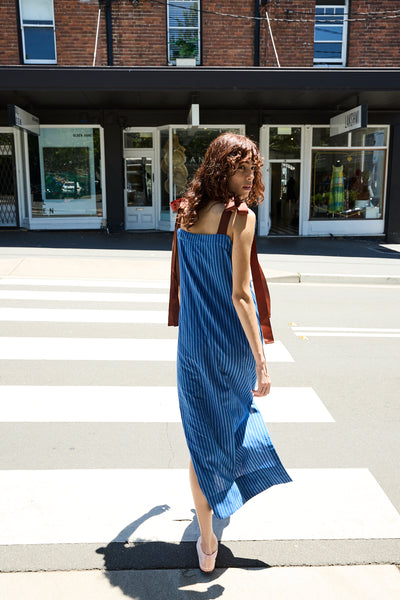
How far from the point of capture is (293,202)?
1745 centimetres

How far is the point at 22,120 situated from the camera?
14.3 metres

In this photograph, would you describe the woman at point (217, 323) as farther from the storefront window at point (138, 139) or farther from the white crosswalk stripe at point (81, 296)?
the storefront window at point (138, 139)

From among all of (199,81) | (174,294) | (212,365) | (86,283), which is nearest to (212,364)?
(212,365)

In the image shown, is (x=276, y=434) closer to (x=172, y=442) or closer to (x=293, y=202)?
(x=172, y=442)

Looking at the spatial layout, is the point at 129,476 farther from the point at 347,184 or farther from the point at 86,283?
the point at 347,184

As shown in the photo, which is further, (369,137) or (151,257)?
(369,137)

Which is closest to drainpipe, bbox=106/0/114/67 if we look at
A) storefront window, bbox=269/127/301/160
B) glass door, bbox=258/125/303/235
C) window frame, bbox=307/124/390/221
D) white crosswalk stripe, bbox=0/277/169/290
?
glass door, bbox=258/125/303/235

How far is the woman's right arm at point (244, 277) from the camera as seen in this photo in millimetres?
2396

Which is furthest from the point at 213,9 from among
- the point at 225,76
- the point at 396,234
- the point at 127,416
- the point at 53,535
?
the point at 53,535

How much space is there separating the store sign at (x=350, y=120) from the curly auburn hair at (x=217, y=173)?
39.7 ft

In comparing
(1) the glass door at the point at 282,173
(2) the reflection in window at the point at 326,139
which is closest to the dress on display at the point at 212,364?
(1) the glass door at the point at 282,173

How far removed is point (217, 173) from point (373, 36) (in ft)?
52.6

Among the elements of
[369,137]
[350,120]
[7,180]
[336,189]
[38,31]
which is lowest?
[336,189]

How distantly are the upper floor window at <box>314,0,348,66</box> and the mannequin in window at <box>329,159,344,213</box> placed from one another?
2.90 metres
